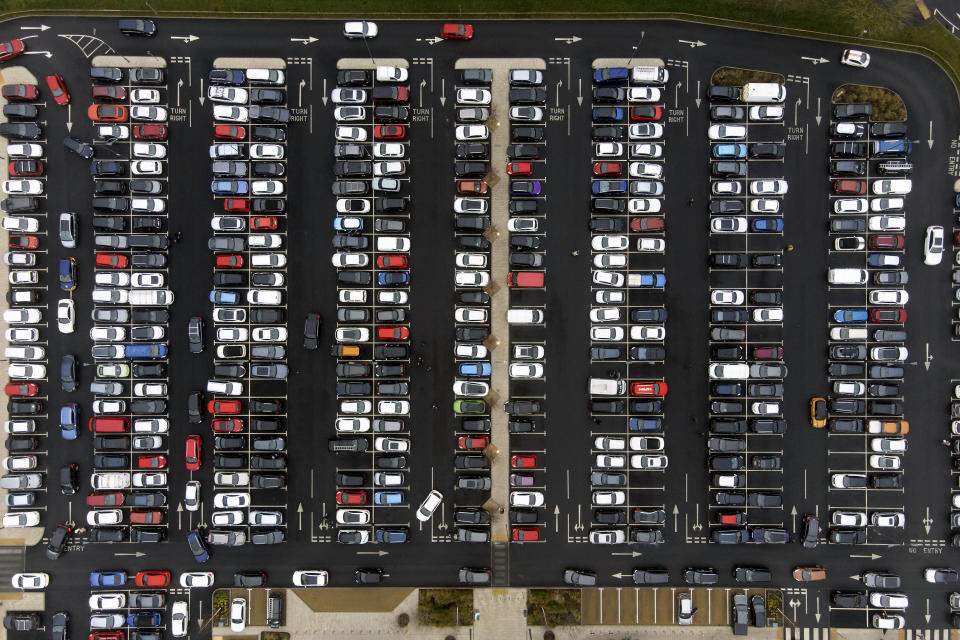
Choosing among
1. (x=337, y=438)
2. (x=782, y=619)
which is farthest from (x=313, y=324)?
(x=782, y=619)

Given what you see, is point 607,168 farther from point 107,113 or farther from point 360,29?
point 107,113

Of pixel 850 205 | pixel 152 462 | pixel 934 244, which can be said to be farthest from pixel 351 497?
pixel 934 244

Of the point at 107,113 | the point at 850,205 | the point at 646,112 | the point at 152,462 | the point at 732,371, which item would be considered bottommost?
the point at 152,462

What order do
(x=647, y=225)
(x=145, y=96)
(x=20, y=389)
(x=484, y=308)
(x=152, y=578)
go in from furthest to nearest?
(x=484, y=308) < (x=145, y=96) < (x=647, y=225) < (x=20, y=389) < (x=152, y=578)

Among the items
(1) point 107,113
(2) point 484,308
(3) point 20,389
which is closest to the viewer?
(3) point 20,389

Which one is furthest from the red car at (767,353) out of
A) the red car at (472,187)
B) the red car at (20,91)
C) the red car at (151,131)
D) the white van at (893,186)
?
the red car at (20,91)

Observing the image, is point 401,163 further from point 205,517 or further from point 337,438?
point 205,517

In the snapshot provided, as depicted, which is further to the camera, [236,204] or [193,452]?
[236,204]
